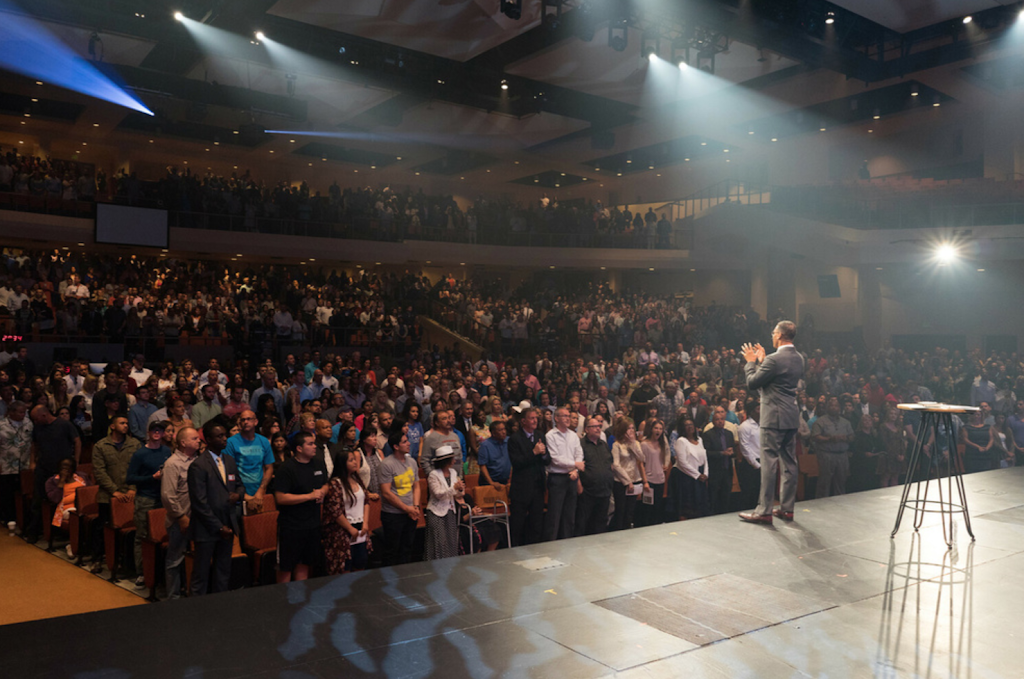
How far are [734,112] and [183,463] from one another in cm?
1732

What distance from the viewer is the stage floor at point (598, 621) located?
2.95 metres

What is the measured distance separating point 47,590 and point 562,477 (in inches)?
169

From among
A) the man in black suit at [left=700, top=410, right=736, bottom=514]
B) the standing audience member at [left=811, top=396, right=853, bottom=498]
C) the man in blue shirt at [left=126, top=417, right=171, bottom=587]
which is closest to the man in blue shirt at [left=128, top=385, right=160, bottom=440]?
the man in blue shirt at [left=126, top=417, right=171, bottom=587]

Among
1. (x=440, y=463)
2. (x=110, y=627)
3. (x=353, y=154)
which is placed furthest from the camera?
(x=353, y=154)

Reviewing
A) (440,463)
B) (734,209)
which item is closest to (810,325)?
(734,209)

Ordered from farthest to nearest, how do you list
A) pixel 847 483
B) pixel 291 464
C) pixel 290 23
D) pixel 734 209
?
pixel 734 209, pixel 290 23, pixel 847 483, pixel 291 464

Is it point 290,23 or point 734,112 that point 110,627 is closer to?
point 290,23

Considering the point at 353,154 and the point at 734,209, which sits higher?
the point at 353,154

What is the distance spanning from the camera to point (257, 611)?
3447 mm

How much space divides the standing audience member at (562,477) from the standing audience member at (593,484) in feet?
0.33

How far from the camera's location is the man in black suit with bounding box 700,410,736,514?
7.91 m

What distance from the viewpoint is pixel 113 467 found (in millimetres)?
6289

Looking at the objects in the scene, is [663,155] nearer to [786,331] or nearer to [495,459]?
[495,459]

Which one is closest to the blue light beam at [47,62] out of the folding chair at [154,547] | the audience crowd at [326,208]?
the audience crowd at [326,208]
